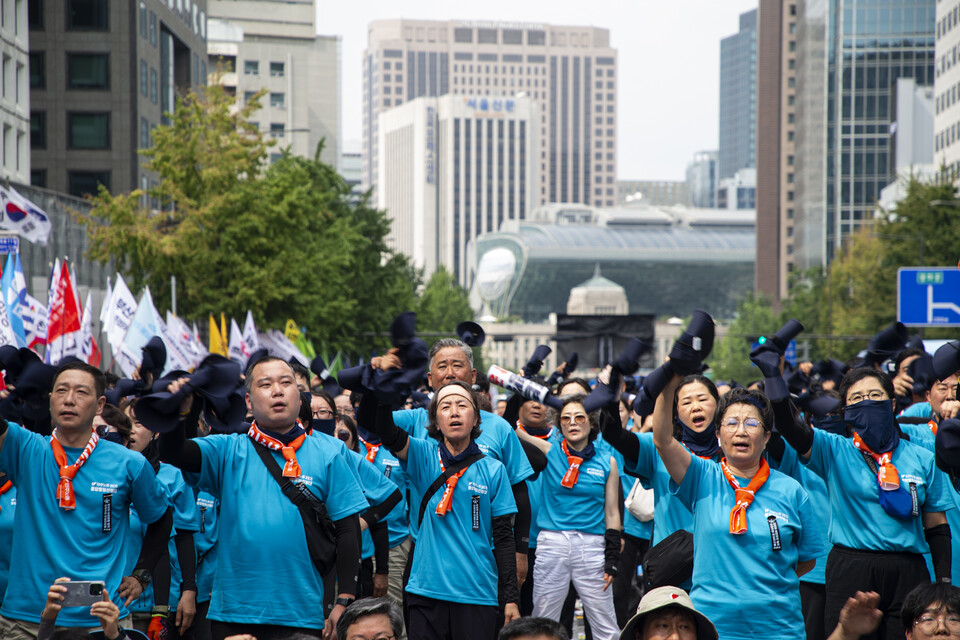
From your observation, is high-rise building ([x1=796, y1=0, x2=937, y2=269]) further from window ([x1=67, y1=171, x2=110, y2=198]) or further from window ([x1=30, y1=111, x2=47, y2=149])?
window ([x1=30, y1=111, x2=47, y2=149])

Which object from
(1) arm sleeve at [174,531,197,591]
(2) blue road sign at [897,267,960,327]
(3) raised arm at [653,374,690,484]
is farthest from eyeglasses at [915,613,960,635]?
(2) blue road sign at [897,267,960,327]

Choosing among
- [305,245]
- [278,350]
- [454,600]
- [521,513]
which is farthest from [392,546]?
[305,245]

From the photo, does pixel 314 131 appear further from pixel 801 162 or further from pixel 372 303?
pixel 372 303

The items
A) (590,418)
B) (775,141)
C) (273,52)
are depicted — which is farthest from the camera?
(775,141)

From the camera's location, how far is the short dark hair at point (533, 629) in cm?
470

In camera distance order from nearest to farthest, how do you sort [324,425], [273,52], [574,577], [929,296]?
[324,425] → [574,577] → [929,296] → [273,52]

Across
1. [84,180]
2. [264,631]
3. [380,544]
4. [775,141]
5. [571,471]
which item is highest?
[775,141]

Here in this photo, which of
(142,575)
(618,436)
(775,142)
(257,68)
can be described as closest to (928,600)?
(618,436)

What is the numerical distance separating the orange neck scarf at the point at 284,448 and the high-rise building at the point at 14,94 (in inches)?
1449

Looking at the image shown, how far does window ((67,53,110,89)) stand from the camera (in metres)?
54.2

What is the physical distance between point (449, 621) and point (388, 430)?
1.08 meters

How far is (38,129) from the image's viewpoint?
54.8m

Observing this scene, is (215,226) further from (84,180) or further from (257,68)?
(257,68)

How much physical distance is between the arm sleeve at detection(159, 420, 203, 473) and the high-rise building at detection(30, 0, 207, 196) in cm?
5042
